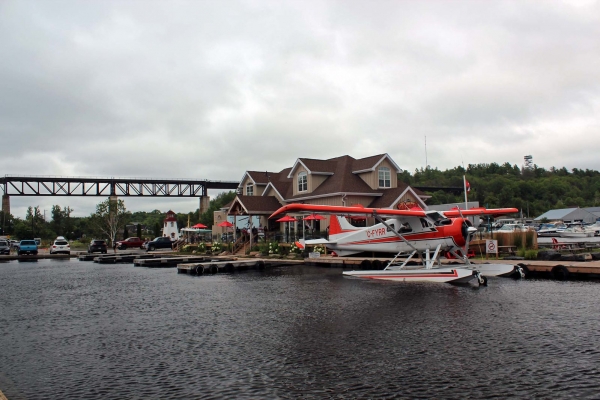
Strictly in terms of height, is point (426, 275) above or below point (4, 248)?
below

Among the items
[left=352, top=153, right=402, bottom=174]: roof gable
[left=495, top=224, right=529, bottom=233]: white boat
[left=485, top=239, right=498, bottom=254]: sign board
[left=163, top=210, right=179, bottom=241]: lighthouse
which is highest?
[left=352, top=153, right=402, bottom=174]: roof gable

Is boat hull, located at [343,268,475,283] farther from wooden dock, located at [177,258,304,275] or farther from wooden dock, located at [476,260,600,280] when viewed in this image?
wooden dock, located at [177,258,304,275]

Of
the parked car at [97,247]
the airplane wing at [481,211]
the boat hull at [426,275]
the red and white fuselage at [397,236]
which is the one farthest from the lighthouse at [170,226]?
the airplane wing at [481,211]

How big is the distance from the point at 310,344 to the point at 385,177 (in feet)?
91.3

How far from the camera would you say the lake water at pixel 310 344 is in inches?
292

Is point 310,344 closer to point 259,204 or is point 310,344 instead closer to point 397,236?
point 397,236

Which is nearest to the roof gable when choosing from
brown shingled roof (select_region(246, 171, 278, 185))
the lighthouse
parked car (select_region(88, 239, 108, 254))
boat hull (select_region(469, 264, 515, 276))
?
brown shingled roof (select_region(246, 171, 278, 185))

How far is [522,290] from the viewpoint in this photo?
53.7ft

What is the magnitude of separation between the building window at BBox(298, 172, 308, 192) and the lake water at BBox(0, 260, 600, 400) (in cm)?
2138

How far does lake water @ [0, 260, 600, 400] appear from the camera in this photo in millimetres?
7410

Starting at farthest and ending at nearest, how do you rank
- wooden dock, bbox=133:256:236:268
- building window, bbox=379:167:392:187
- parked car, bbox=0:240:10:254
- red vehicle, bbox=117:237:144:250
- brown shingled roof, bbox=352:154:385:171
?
red vehicle, bbox=117:237:144:250
parked car, bbox=0:240:10:254
building window, bbox=379:167:392:187
brown shingled roof, bbox=352:154:385:171
wooden dock, bbox=133:256:236:268

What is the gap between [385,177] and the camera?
3672cm

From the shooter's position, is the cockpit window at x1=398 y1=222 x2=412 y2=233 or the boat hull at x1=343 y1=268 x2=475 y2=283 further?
the cockpit window at x1=398 y1=222 x2=412 y2=233

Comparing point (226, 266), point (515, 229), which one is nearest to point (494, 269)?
point (515, 229)
